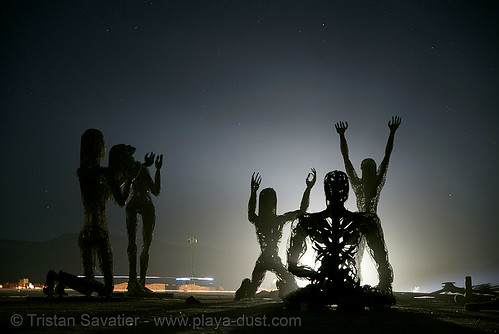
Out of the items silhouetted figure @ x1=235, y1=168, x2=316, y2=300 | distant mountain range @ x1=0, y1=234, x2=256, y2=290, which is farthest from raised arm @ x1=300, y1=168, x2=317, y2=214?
distant mountain range @ x1=0, y1=234, x2=256, y2=290

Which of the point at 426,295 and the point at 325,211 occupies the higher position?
the point at 325,211

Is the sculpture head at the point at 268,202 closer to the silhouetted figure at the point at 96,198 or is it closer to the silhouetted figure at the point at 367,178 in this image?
the silhouetted figure at the point at 367,178

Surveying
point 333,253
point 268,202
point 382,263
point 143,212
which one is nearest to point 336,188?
point 333,253

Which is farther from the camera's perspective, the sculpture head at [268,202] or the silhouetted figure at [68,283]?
the sculpture head at [268,202]

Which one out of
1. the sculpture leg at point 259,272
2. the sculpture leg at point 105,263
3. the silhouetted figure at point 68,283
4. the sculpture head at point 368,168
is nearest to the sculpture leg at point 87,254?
the sculpture leg at point 105,263

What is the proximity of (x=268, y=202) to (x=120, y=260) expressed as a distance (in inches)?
5765

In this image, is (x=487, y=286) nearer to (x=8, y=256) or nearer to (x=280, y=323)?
(x=280, y=323)

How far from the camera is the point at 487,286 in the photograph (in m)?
11.4

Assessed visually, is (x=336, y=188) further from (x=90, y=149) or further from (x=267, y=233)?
(x=90, y=149)

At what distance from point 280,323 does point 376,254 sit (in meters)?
3.30

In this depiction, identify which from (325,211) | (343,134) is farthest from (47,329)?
(343,134)

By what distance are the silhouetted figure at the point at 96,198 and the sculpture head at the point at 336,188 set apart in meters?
3.97

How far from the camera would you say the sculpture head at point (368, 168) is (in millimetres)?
9359

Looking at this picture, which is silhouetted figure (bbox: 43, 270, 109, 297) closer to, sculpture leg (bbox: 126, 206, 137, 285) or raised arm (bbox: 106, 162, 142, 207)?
raised arm (bbox: 106, 162, 142, 207)
